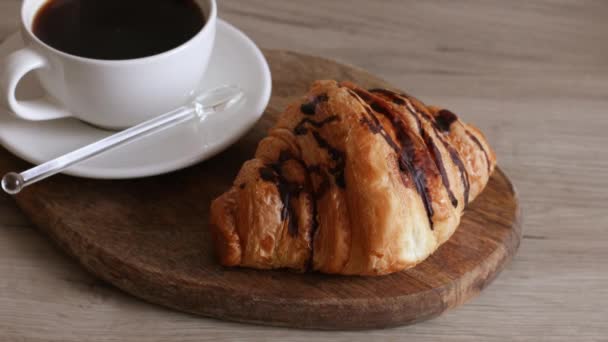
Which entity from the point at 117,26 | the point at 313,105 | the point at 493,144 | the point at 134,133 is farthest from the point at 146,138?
the point at 493,144

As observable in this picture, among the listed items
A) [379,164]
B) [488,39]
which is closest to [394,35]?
[488,39]

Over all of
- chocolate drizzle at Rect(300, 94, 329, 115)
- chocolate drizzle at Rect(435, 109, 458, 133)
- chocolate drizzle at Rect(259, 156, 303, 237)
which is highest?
chocolate drizzle at Rect(300, 94, 329, 115)

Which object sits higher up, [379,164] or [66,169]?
[379,164]

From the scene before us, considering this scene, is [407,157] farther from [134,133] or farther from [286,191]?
[134,133]

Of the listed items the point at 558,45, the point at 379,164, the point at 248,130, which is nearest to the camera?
the point at 379,164

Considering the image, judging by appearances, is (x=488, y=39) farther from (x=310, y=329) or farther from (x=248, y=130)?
(x=310, y=329)

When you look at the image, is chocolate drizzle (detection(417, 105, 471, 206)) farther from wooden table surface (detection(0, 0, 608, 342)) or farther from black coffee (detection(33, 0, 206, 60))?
black coffee (detection(33, 0, 206, 60))

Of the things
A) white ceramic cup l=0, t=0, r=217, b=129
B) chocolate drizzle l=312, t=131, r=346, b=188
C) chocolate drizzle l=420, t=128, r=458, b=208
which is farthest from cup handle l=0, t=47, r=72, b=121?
chocolate drizzle l=420, t=128, r=458, b=208
